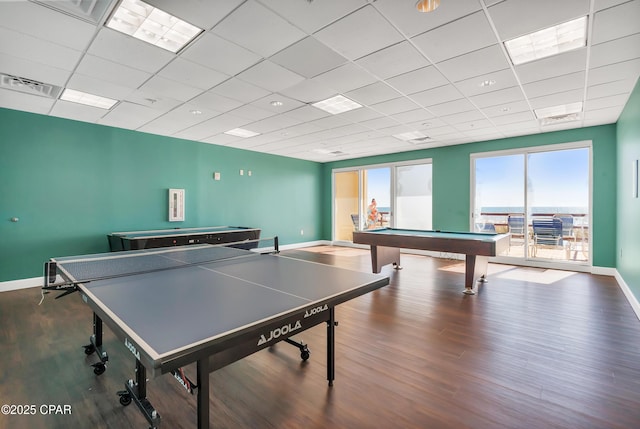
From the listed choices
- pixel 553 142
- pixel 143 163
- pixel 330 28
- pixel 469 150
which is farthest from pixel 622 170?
pixel 143 163

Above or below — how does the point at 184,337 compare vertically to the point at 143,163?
below

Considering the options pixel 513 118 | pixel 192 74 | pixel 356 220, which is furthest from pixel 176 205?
pixel 513 118

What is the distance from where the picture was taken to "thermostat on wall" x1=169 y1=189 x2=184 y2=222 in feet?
19.4

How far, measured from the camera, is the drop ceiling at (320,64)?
87.7 inches

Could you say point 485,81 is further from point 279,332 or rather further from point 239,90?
point 279,332

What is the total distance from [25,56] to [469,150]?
24.2ft

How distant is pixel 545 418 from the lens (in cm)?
168

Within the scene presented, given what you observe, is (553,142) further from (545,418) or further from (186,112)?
(186,112)

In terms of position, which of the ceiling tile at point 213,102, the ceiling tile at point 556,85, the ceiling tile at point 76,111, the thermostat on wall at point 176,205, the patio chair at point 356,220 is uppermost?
the ceiling tile at point 556,85

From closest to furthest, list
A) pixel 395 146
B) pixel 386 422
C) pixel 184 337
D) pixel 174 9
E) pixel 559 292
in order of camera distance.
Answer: pixel 184 337 < pixel 386 422 < pixel 174 9 < pixel 559 292 < pixel 395 146

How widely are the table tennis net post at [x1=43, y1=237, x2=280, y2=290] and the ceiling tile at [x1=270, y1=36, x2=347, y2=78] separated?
1.95 m

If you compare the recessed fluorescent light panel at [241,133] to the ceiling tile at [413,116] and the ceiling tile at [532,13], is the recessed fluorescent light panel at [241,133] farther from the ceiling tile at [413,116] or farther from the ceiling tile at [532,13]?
the ceiling tile at [532,13]

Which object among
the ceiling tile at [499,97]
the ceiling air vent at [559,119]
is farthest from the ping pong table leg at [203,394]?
the ceiling air vent at [559,119]

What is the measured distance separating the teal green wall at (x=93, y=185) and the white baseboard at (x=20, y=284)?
0.11 meters
